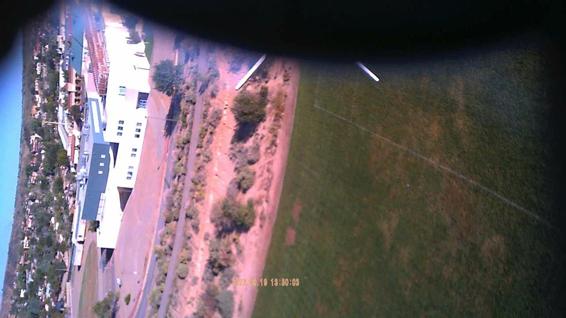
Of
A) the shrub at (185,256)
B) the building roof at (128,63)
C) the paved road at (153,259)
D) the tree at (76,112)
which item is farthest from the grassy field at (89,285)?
the shrub at (185,256)

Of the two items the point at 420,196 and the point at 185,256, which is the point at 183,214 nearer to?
the point at 185,256

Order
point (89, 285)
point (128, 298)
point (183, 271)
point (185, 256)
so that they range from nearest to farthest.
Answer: point (183, 271)
point (185, 256)
point (128, 298)
point (89, 285)

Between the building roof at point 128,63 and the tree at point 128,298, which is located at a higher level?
the building roof at point 128,63

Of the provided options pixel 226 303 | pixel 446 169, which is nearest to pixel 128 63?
pixel 226 303

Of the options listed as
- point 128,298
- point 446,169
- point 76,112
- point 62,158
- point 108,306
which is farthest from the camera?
point 62,158

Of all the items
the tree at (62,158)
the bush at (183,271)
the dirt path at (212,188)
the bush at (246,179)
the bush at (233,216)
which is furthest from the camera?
the tree at (62,158)

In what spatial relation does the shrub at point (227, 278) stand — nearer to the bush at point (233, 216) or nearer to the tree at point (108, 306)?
the bush at point (233, 216)

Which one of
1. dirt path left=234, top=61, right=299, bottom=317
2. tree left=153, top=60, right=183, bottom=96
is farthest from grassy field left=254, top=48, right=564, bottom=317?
tree left=153, top=60, right=183, bottom=96
